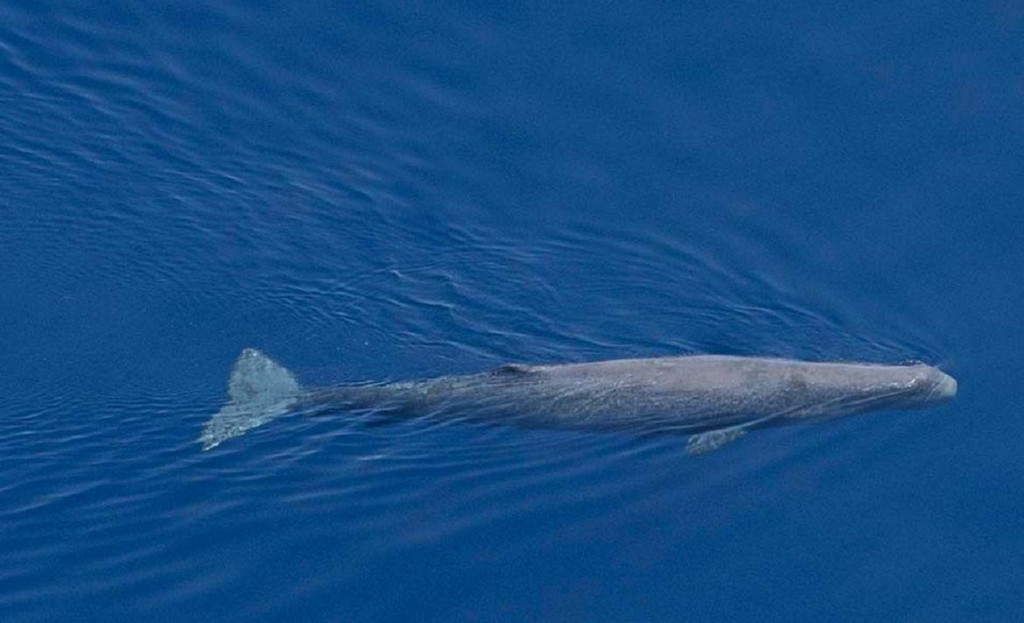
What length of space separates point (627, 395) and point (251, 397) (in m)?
→ 6.46

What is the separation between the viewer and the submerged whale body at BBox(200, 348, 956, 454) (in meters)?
27.3

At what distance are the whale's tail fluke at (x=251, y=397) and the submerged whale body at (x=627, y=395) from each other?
0.06 ft

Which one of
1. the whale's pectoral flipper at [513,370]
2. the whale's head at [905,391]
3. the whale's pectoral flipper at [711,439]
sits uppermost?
the whale's pectoral flipper at [513,370]

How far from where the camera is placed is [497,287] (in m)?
29.6

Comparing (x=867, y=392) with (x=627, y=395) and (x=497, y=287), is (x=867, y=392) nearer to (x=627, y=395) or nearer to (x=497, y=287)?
(x=627, y=395)

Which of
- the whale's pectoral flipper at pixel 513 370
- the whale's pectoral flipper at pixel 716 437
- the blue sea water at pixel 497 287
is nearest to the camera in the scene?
the blue sea water at pixel 497 287

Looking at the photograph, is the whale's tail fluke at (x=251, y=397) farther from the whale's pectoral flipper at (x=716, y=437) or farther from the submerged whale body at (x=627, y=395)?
the whale's pectoral flipper at (x=716, y=437)

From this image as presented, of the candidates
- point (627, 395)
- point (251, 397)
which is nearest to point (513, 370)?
point (627, 395)

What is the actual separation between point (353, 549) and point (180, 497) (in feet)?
9.86

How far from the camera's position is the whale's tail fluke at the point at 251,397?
26906 mm

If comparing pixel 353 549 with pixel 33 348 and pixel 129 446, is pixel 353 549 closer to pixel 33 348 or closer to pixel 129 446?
pixel 129 446

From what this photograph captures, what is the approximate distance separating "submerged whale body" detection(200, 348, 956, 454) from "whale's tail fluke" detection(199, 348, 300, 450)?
18 mm

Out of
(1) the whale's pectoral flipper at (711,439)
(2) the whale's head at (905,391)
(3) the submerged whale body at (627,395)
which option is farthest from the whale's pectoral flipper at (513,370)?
(2) the whale's head at (905,391)

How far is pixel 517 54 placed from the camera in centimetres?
3394
